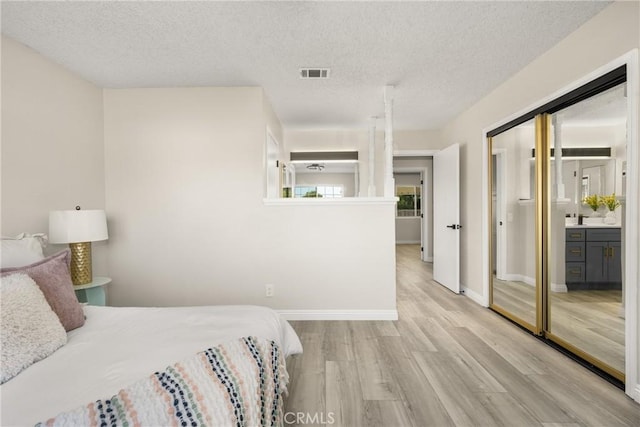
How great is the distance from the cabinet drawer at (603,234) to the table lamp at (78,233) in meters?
3.90

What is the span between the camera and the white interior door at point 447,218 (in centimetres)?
402

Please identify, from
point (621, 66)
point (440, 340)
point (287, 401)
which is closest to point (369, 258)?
point (440, 340)

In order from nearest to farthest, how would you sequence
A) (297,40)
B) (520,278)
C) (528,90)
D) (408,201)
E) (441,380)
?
1. (441,380)
2. (297,40)
3. (528,90)
4. (520,278)
5. (408,201)

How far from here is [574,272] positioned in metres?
2.35

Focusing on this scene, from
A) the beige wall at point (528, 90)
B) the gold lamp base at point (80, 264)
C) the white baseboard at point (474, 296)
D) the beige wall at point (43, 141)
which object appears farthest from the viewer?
the white baseboard at point (474, 296)

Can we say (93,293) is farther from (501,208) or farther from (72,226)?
(501,208)

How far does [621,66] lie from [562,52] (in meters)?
0.59

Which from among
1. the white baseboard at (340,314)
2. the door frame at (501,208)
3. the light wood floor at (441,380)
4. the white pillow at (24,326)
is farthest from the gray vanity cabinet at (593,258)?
the white pillow at (24,326)

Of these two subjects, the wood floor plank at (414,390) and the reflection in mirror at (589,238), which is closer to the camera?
the wood floor plank at (414,390)

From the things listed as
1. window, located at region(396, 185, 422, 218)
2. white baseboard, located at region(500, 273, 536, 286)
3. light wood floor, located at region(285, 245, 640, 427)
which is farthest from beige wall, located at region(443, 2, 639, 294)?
window, located at region(396, 185, 422, 218)

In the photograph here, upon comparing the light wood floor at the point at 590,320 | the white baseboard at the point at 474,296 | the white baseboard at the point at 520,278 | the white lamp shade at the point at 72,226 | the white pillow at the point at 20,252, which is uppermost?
the white lamp shade at the point at 72,226

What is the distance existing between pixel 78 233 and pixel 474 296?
4251 mm

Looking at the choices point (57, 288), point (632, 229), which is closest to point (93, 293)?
point (57, 288)

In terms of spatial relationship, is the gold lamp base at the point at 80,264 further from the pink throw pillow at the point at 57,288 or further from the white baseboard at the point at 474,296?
the white baseboard at the point at 474,296
